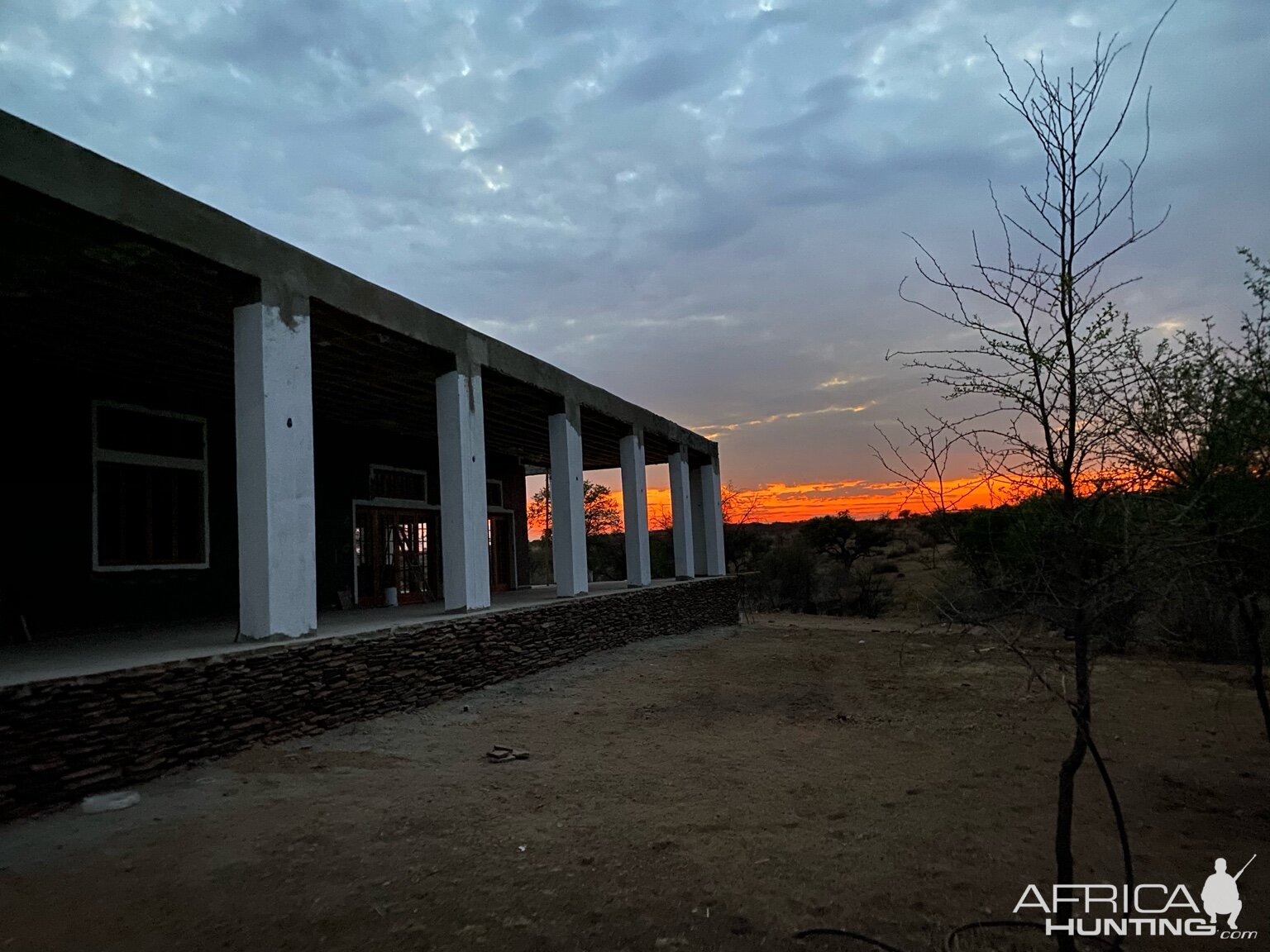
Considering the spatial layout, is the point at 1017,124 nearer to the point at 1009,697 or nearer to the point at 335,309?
the point at 335,309

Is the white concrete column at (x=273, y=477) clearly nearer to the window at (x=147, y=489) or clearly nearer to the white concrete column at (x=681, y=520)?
the window at (x=147, y=489)

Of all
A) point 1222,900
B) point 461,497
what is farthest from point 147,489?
point 1222,900

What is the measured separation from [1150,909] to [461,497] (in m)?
7.77

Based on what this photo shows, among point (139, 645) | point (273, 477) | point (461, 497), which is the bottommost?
point (139, 645)

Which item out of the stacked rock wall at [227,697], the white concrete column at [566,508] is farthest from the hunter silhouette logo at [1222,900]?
the white concrete column at [566,508]

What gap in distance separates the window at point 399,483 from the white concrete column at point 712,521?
704cm

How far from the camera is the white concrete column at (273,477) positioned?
6.95m

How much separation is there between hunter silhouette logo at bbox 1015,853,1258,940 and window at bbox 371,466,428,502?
13.1 m

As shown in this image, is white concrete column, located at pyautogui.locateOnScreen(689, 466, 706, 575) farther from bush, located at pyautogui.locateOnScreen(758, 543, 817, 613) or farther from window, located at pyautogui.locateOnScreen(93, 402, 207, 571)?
window, located at pyautogui.locateOnScreen(93, 402, 207, 571)

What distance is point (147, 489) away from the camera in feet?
35.1

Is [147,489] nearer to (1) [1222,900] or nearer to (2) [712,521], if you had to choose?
(1) [1222,900]

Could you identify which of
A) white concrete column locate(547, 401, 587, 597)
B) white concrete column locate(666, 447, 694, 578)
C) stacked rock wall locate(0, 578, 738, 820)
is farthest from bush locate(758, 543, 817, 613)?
stacked rock wall locate(0, 578, 738, 820)

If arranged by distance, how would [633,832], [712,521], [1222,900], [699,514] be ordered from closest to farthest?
[1222,900] → [633,832] → [712,521] → [699,514]

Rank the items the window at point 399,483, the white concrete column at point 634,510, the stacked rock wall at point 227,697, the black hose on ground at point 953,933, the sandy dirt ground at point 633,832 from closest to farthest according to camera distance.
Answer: the black hose on ground at point 953,933, the sandy dirt ground at point 633,832, the stacked rock wall at point 227,697, the window at point 399,483, the white concrete column at point 634,510
